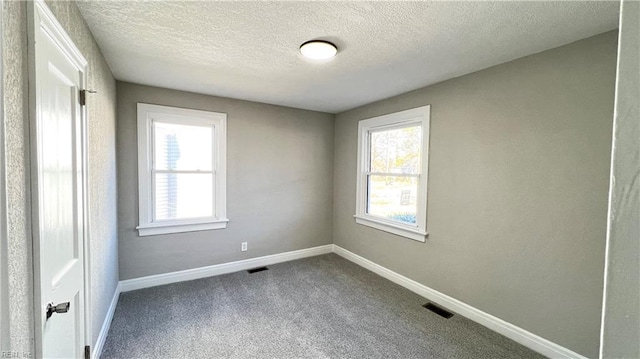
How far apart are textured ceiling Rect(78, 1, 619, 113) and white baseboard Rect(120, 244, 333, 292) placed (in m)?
2.30

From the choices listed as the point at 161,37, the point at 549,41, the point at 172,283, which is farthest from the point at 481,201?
the point at 172,283

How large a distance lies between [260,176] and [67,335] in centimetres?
266

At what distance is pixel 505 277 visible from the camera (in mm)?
2354

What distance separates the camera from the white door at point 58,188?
1.05 metres

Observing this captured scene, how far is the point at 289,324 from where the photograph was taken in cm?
248

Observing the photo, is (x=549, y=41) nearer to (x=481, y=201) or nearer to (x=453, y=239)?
(x=481, y=201)

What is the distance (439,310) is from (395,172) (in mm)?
1664

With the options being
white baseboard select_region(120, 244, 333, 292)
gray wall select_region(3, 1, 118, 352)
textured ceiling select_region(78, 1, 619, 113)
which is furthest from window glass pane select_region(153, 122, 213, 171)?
white baseboard select_region(120, 244, 333, 292)

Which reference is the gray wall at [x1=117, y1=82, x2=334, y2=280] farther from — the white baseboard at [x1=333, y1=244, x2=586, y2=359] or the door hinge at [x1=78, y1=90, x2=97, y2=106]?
the door hinge at [x1=78, y1=90, x2=97, y2=106]

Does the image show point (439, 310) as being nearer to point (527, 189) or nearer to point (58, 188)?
point (527, 189)

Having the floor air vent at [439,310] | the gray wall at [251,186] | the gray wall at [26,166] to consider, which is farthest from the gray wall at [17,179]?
the floor air vent at [439,310]

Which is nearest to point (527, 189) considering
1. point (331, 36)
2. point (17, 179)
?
point (331, 36)

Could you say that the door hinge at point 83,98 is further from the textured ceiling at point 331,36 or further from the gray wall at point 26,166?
the textured ceiling at point 331,36

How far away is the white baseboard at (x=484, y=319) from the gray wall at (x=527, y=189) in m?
0.05
